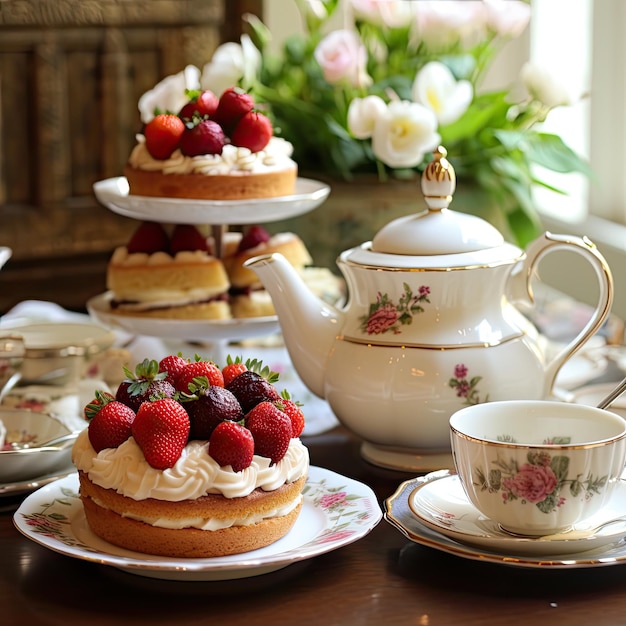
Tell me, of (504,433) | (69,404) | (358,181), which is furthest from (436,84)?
(504,433)

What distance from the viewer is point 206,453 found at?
84 cm

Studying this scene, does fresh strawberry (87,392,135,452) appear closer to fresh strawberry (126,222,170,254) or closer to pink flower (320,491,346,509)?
pink flower (320,491,346,509)

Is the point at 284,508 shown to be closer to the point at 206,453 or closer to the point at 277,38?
the point at 206,453

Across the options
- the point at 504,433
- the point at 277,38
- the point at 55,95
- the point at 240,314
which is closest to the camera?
the point at 504,433

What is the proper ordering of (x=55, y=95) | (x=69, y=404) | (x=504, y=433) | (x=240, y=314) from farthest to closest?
(x=55, y=95)
(x=240, y=314)
(x=69, y=404)
(x=504, y=433)

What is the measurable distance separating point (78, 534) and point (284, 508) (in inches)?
6.5

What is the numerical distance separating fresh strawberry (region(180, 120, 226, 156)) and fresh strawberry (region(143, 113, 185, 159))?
10 millimetres

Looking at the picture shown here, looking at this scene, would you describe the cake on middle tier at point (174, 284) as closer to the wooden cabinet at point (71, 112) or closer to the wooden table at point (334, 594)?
the wooden table at point (334, 594)

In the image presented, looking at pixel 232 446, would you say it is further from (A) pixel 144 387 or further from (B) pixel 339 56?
(B) pixel 339 56

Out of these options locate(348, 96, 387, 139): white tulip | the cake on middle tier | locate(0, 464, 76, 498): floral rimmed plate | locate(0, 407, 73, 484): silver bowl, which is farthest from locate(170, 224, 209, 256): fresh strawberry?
locate(0, 464, 76, 498): floral rimmed plate

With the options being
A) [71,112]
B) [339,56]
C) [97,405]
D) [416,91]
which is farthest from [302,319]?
[71,112]

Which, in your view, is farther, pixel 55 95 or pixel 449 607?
pixel 55 95

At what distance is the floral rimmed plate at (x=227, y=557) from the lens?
803 mm

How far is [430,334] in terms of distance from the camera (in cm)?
108
